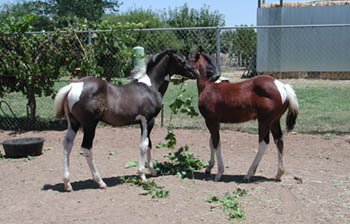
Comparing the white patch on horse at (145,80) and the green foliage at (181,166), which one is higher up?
the white patch on horse at (145,80)

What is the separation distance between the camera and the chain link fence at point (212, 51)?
31.1ft

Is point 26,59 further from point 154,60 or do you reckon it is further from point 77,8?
point 77,8

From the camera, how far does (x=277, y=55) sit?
62.3ft

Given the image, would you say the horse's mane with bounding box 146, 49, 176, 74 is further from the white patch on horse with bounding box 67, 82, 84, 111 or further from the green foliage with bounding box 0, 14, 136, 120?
the green foliage with bounding box 0, 14, 136, 120

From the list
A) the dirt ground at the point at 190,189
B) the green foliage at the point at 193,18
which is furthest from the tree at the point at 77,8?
the dirt ground at the point at 190,189

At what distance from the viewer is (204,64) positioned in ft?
19.6

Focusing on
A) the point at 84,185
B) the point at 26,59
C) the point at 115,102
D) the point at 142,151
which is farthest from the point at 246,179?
the point at 26,59

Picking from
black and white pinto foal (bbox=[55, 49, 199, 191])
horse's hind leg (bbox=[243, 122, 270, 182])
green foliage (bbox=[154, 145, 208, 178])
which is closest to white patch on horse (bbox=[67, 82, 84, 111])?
black and white pinto foal (bbox=[55, 49, 199, 191])

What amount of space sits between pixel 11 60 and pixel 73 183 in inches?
193

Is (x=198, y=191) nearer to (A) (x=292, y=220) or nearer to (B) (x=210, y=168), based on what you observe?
(B) (x=210, y=168)

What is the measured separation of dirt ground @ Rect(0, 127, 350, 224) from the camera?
14.2 feet

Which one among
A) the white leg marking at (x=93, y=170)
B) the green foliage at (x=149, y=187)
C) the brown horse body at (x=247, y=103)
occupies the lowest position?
the green foliage at (x=149, y=187)

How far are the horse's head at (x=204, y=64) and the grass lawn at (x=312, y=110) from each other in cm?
69

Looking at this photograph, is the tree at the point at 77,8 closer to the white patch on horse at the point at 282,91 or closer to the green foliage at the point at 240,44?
the green foliage at the point at 240,44
